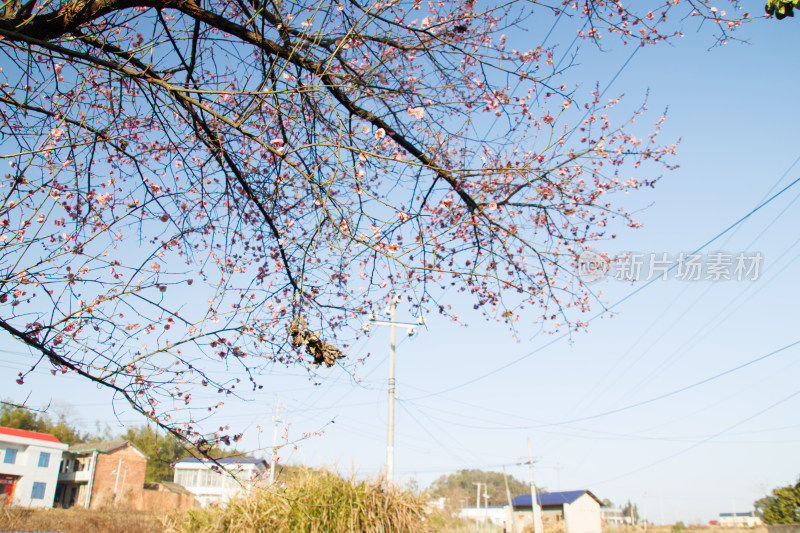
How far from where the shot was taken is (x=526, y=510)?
32.2 m

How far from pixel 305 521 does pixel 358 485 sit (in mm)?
485

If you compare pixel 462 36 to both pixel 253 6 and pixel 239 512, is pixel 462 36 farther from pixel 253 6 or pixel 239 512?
pixel 239 512

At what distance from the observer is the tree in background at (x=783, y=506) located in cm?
961

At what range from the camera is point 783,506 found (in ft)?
32.1

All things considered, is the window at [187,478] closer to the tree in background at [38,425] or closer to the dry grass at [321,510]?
the tree in background at [38,425]

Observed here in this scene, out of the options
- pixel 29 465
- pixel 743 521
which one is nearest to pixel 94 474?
pixel 29 465

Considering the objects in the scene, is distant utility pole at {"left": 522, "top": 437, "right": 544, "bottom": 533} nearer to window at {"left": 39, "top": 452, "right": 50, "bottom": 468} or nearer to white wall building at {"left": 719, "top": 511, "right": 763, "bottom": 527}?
white wall building at {"left": 719, "top": 511, "right": 763, "bottom": 527}

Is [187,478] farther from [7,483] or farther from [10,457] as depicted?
[10,457]

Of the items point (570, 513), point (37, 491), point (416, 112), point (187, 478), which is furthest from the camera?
point (187, 478)

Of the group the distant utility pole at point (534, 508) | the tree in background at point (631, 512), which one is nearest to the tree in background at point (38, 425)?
the distant utility pole at point (534, 508)

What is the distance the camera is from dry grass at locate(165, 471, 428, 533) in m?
3.92

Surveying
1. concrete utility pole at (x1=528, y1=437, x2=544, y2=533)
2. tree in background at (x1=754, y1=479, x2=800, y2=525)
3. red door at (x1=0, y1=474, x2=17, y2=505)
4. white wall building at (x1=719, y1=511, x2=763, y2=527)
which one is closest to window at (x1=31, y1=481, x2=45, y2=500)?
red door at (x1=0, y1=474, x2=17, y2=505)

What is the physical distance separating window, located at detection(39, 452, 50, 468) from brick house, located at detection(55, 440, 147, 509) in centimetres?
260

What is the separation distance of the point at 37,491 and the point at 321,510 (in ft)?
104
